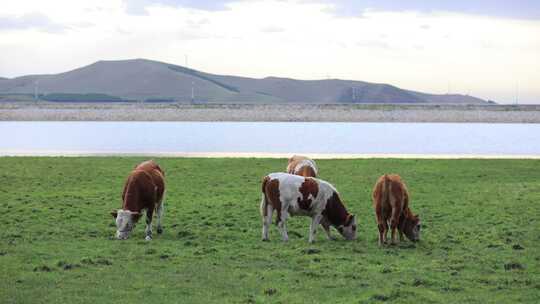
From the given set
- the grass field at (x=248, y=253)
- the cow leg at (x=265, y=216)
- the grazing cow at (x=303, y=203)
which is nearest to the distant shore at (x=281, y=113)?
the grass field at (x=248, y=253)

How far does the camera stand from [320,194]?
15.3 m

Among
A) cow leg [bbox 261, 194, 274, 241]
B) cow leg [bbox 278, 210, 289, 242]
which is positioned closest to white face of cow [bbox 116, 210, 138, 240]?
cow leg [bbox 261, 194, 274, 241]

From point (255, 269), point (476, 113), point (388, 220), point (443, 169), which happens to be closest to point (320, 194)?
point (388, 220)

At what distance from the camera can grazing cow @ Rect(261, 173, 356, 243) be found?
15.0 m

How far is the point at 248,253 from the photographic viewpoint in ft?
46.3

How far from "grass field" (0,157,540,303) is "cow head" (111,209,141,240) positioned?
0.94 ft

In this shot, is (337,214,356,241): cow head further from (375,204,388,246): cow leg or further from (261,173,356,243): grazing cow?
(375,204,388,246): cow leg

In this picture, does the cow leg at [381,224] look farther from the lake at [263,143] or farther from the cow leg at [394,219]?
the lake at [263,143]

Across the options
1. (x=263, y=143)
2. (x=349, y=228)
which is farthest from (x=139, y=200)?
(x=263, y=143)

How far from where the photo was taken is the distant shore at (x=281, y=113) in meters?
164

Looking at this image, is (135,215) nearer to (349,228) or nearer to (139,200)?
(139,200)

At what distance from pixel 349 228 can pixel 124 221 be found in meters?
4.26

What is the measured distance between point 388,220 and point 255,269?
3531 millimetres

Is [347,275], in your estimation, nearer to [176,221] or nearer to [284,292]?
[284,292]
